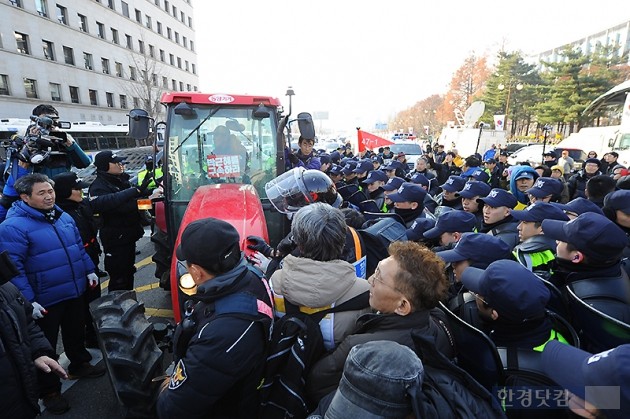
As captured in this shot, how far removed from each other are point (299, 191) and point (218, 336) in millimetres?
1971

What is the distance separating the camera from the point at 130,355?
2314 mm

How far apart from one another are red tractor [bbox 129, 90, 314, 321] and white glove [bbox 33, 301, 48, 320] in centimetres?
122

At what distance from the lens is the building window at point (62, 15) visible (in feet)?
98.8

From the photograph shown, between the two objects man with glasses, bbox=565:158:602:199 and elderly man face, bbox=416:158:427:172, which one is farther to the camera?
elderly man face, bbox=416:158:427:172

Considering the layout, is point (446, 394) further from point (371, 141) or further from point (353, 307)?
point (371, 141)

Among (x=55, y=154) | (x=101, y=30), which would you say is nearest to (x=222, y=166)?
(x=55, y=154)

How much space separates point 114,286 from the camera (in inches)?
180

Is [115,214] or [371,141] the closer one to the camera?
[115,214]

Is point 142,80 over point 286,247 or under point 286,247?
over

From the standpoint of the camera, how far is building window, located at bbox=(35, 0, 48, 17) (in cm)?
2825

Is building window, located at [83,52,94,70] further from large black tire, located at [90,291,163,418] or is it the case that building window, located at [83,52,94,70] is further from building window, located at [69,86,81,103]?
large black tire, located at [90,291,163,418]

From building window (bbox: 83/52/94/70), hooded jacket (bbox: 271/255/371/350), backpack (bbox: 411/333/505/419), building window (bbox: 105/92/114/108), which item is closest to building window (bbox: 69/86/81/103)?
building window (bbox: 83/52/94/70)

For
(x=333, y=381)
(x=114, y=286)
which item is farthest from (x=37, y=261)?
(x=333, y=381)

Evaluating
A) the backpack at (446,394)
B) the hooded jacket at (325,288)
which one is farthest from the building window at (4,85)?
the backpack at (446,394)
